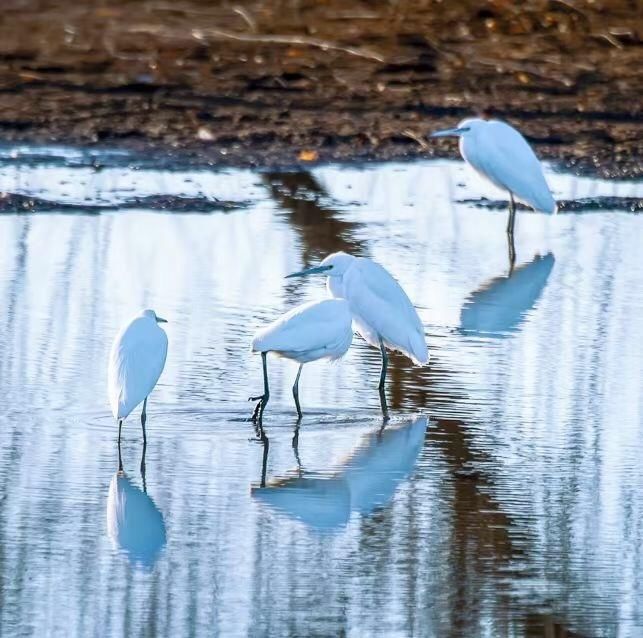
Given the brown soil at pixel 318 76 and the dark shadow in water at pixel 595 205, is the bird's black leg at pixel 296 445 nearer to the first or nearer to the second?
the dark shadow in water at pixel 595 205

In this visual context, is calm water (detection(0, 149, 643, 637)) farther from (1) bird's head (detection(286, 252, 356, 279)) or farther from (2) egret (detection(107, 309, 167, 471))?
(1) bird's head (detection(286, 252, 356, 279))

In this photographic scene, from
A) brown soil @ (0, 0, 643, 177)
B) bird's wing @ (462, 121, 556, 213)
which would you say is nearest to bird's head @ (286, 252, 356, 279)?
bird's wing @ (462, 121, 556, 213)

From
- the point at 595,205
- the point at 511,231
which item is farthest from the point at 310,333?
the point at 595,205

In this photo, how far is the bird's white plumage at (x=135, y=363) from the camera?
6137 millimetres

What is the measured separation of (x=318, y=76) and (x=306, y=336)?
924 centimetres

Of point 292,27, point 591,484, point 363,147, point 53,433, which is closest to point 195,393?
point 53,433

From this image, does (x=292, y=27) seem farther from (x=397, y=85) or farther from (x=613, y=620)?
(x=613, y=620)

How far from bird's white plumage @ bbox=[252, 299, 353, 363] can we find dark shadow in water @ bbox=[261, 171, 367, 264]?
2.76 meters

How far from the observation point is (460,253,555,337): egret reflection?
8.65 meters

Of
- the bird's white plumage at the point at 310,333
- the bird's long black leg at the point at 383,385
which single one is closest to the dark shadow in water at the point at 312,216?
the bird's long black leg at the point at 383,385

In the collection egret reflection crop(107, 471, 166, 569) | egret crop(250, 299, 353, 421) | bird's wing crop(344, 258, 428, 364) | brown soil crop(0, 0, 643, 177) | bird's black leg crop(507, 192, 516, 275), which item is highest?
brown soil crop(0, 0, 643, 177)

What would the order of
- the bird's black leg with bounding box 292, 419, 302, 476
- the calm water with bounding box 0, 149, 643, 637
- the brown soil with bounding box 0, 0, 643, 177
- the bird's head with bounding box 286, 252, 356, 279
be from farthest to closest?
the brown soil with bounding box 0, 0, 643, 177, the bird's head with bounding box 286, 252, 356, 279, the bird's black leg with bounding box 292, 419, 302, 476, the calm water with bounding box 0, 149, 643, 637

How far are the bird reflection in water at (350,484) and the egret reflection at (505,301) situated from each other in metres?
1.94

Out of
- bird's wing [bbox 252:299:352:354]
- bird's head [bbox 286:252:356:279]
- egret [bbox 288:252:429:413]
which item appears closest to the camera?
bird's wing [bbox 252:299:352:354]
